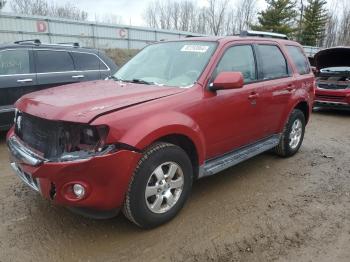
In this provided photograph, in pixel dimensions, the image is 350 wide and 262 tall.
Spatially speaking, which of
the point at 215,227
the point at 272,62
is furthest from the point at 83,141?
the point at 272,62

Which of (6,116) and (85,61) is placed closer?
(6,116)

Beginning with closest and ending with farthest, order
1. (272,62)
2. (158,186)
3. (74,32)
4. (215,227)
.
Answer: (158,186)
(215,227)
(272,62)
(74,32)

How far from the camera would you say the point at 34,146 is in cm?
331

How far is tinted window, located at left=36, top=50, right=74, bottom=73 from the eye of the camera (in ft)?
22.1

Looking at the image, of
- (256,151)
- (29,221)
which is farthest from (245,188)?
(29,221)

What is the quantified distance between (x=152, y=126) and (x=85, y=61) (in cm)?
481

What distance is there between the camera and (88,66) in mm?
7508

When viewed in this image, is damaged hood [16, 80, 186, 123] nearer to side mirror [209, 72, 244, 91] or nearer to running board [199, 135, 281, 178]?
side mirror [209, 72, 244, 91]

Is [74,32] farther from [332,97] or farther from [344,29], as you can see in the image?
[344,29]

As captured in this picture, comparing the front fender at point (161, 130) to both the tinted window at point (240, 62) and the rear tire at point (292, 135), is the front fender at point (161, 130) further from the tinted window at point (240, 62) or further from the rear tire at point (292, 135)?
the rear tire at point (292, 135)

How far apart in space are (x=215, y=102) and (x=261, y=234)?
1.44 meters

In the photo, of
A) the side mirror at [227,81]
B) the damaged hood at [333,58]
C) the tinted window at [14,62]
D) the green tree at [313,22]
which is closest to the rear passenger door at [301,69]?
the side mirror at [227,81]

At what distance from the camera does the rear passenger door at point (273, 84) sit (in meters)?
4.77

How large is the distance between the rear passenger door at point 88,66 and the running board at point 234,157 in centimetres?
402
